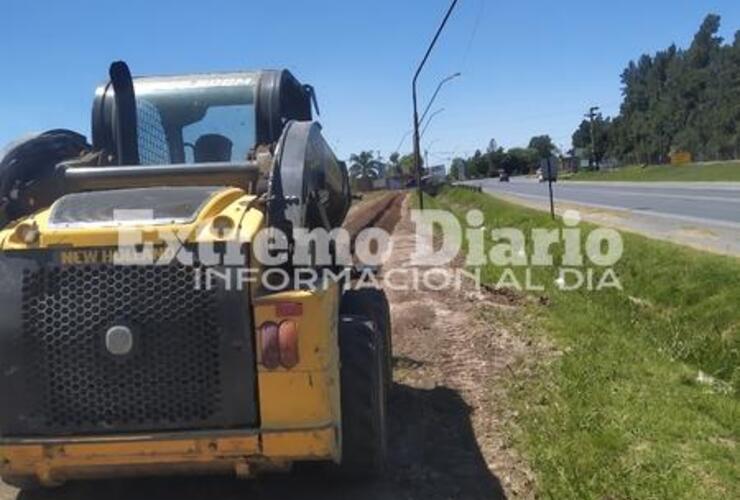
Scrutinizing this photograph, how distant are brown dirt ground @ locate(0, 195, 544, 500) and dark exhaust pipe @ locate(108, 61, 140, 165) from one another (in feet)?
7.19

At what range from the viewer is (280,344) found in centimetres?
458

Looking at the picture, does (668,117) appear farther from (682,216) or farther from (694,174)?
(682,216)

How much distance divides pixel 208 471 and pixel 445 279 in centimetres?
1133

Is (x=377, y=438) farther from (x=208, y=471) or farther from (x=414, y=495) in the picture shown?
(x=208, y=471)

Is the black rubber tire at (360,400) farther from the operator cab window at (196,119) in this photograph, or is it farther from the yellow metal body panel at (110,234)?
the operator cab window at (196,119)

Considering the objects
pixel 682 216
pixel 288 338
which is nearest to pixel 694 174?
pixel 682 216

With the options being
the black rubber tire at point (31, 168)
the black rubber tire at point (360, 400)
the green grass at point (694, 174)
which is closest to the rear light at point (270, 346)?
the black rubber tire at point (360, 400)

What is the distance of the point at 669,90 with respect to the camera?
151750mm

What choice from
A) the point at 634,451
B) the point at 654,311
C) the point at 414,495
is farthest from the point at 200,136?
the point at 654,311

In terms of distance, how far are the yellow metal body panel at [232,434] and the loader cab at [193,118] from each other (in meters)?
1.64

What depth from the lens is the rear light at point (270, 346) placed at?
458 centimetres

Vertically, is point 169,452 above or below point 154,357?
below

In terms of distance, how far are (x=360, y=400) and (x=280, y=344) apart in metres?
0.90

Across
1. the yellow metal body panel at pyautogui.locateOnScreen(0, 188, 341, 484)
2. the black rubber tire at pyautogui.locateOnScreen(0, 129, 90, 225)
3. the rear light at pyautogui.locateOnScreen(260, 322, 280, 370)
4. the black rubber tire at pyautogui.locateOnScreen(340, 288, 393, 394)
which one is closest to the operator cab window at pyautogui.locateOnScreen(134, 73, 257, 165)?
the black rubber tire at pyautogui.locateOnScreen(0, 129, 90, 225)
